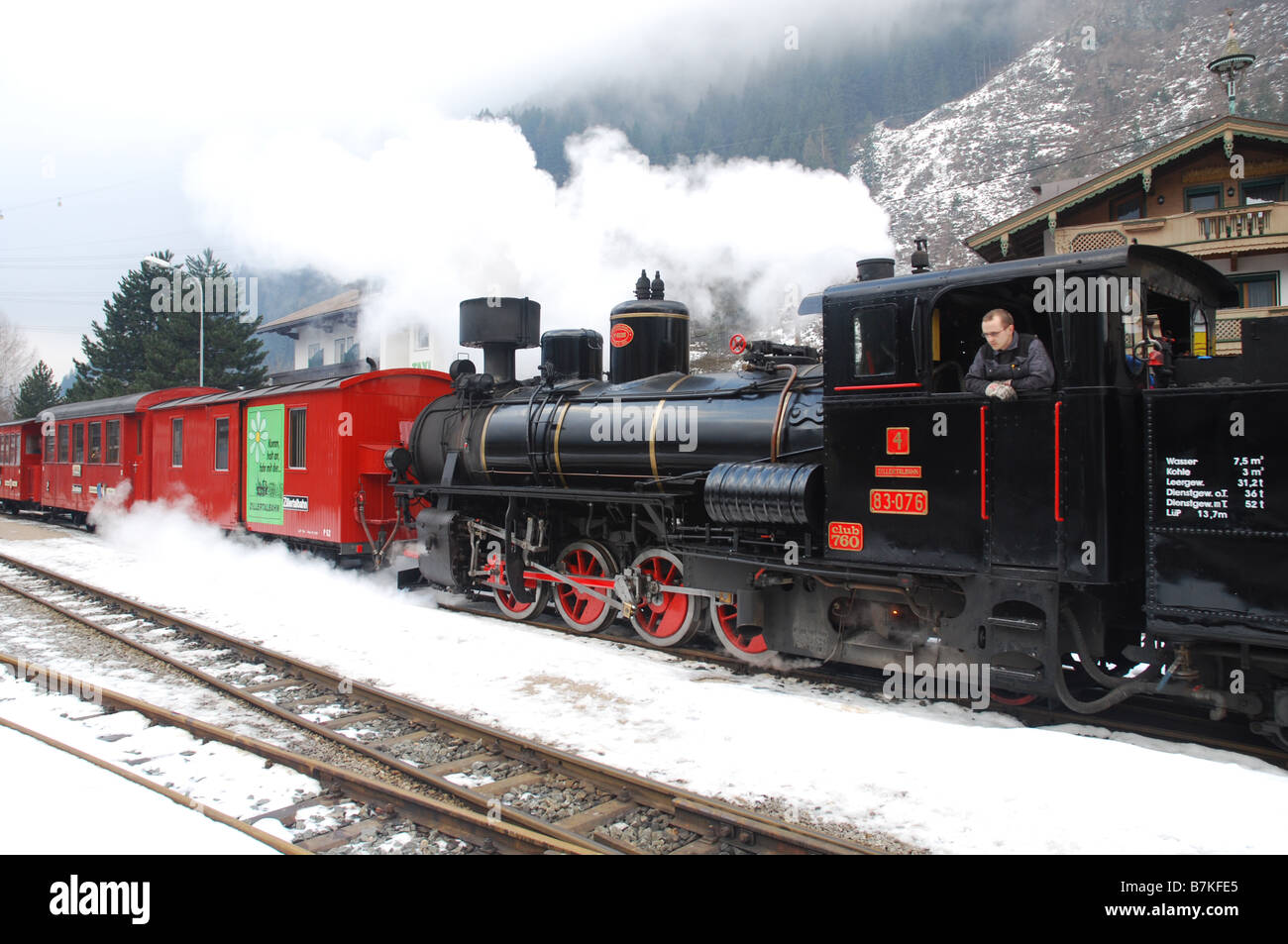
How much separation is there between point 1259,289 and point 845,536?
1931cm

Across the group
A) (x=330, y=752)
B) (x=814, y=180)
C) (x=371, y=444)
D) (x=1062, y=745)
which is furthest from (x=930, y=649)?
(x=814, y=180)

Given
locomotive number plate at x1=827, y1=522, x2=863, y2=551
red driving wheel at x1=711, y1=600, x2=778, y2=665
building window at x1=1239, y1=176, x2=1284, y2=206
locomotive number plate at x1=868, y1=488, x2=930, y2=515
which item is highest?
building window at x1=1239, y1=176, x2=1284, y2=206

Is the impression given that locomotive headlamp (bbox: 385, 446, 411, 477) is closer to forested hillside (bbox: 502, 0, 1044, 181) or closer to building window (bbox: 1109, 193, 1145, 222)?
building window (bbox: 1109, 193, 1145, 222)

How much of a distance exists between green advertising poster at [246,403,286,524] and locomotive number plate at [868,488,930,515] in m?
9.54

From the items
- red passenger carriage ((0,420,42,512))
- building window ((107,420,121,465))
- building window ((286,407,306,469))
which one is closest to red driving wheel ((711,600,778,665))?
building window ((286,407,306,469))

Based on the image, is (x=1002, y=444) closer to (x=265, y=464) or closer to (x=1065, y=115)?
(x=265, y=464)

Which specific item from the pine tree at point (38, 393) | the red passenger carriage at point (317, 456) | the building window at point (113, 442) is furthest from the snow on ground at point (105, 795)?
the pine tree at point (38, 393)

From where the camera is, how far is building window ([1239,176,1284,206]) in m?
19.3

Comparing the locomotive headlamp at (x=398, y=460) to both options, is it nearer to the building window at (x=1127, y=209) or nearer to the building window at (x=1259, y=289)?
the building window at (x=1127, y=209)

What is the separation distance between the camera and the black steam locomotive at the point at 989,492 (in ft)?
15.4

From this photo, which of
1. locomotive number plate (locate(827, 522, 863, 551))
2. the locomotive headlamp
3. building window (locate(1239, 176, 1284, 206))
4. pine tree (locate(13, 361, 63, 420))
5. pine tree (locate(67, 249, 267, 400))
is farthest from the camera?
pine tree (locate(13, 361, 63, 420))

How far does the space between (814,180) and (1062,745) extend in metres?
11.6

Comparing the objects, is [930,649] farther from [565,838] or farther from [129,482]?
[129,482]

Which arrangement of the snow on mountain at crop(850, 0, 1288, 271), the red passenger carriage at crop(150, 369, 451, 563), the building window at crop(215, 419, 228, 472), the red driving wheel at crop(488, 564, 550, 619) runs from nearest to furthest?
the red driving wheel at crop(488, 564, 550, 619)
the red passenger carriage at crop(150, 369, 451, 563)
the building window at crop(215, 419, 228, 472)
the snow on mountain at crop(850, 0, 1288, 271)
